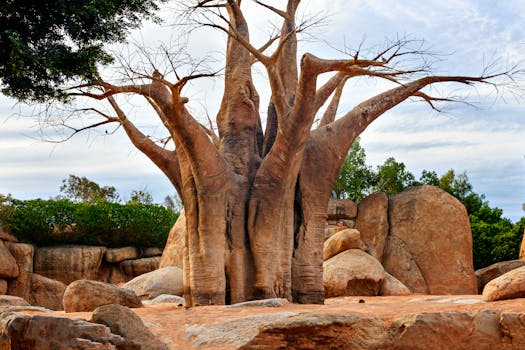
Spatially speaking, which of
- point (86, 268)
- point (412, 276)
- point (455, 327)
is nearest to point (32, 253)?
point (86, 268)

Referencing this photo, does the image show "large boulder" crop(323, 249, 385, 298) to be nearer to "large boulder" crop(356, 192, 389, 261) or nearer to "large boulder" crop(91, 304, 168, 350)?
"large boulder" crop(356, 192, 389, 261)

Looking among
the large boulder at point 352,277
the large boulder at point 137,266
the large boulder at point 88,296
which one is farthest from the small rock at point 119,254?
the large boulder at point 88,296

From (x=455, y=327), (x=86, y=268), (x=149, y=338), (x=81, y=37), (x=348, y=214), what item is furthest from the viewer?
(x=86, y=268)

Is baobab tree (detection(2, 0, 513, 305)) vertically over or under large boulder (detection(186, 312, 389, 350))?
over

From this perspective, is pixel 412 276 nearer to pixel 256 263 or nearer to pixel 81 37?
pixel 256 263

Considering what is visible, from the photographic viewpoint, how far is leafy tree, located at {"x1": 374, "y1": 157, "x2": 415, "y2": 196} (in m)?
24.9

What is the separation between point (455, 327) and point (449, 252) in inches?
359

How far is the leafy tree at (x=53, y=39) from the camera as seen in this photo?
292 inches

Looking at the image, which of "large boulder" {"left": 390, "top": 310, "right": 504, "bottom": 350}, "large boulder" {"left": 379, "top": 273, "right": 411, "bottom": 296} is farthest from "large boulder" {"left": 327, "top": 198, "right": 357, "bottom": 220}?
"large boulder" {"left": 390, "top": 310, "right": 504, "bottom": 350}

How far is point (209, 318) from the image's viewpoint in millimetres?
7148

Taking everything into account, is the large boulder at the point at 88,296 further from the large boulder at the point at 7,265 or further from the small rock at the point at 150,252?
the small rock at the point at 150,252

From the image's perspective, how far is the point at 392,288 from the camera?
14070 mm

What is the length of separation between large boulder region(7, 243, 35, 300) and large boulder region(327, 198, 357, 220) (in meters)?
7.77

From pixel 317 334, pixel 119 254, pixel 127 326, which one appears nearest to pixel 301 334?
pixel 317 334
